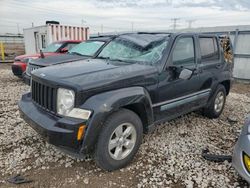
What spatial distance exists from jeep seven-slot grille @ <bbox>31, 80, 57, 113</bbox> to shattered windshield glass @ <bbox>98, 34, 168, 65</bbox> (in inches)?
52.2

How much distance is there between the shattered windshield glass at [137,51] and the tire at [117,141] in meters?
1.00

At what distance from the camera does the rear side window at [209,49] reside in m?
4.08

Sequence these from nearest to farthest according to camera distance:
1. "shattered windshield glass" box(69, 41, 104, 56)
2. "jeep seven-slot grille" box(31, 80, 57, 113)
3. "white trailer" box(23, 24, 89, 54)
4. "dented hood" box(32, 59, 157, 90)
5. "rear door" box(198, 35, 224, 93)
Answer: "dented hood" box(32, 59, 157, 90)
"jeep seven-slot grille" box(31, 80, 57, 113)
"rear door" box(198, 35, 224, 93)
"shattered windshield glass" box(69, 41, 104, 56)
"white trailer" box(23, 24, 89, 54)

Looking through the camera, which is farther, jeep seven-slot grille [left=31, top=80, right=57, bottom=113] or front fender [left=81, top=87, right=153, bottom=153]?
jeep seven-slot grille [left=31, top=80, right=57, bottom=113]

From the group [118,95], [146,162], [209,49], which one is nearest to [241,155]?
[146,162]

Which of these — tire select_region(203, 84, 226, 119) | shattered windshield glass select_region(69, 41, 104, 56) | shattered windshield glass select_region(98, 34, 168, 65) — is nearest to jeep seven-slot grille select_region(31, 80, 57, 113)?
shattered windshield glass select_region(98, 34, 168, 65)

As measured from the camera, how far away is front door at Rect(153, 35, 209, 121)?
320 cm

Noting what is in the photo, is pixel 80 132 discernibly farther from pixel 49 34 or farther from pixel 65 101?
pixel 49 34

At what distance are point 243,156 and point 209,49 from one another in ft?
8.47

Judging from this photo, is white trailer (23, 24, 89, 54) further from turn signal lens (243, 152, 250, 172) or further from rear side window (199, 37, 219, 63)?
turn signal lens (243, 152, 250, 172)

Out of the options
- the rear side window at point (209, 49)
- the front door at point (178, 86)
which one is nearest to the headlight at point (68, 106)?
the front door at point (178, 86)

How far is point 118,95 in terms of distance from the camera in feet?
8.28

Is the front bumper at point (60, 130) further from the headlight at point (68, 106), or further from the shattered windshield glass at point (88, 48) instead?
the shattered windshield glass at point (88, 48)

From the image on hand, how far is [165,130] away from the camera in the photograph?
159 inches
